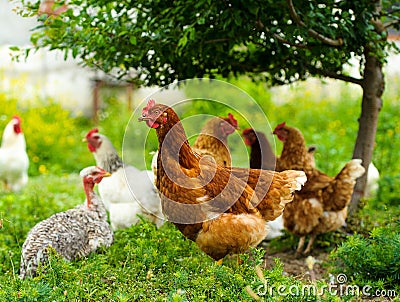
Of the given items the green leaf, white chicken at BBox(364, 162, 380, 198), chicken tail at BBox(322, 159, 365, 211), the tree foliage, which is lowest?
white chicken at BBox(364, 162, 380, 198)

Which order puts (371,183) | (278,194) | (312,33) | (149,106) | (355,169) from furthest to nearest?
(371,183) → (355,169) → (312,33) → (278,194) → (149,106)

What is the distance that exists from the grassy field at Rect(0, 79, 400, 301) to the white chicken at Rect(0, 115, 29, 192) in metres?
0.17

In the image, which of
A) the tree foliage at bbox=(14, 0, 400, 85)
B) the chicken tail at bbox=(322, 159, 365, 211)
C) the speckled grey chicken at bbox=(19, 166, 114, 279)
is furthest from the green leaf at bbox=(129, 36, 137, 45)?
the chicken tail at bbox=(322, 159, 365, 211)

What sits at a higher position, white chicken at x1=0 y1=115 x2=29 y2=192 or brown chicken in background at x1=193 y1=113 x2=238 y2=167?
brown chicken in background at x1=193 y1=113 x2=238 y2=167

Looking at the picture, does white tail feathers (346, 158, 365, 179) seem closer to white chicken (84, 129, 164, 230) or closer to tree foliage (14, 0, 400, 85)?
tree foliage (14, 0, 400, 85)

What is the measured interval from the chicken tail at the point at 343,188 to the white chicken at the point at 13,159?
3982 mm

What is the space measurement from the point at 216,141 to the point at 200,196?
3.30ft

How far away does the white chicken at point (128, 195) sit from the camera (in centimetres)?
417

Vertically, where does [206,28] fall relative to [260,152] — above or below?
above

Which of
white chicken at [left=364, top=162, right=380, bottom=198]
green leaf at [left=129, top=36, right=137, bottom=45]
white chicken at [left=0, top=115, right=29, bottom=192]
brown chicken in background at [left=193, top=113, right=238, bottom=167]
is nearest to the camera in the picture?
green leaf at [left=129, top=36, right=137, bottom=45]

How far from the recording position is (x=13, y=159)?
6.48 meters

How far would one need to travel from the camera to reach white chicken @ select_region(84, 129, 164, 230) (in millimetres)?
4168

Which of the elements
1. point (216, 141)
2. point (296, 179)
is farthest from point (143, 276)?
point (216, 141)

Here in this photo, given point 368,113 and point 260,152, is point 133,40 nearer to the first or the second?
point 260,152
